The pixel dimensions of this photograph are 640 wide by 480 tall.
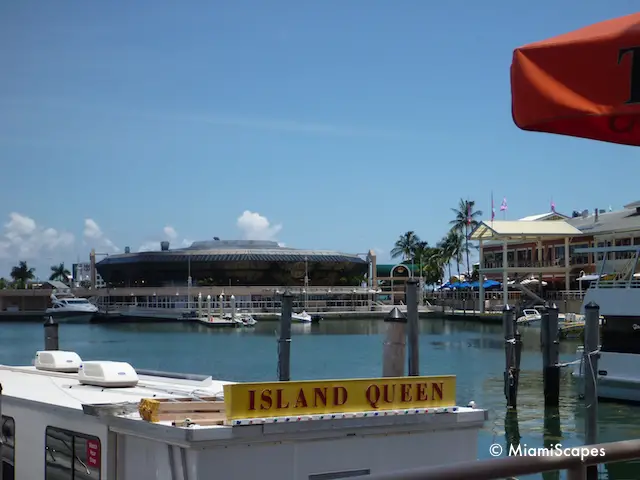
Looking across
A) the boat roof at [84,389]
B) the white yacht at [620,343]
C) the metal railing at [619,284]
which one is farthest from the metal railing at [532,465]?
the metal railing at [619,284]

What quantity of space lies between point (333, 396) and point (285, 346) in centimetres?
1074

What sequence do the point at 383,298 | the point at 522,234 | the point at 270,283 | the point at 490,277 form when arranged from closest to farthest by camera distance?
the point at 522,234
the point at 490,277
the point at 270,283
the point at 383,298

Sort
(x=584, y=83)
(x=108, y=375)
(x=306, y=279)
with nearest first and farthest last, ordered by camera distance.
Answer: (x=584, y=83), (x=108, y=375), (x=306, y=279)

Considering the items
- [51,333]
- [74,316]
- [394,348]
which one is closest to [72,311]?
[74,316]

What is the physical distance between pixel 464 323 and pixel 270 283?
151 ft

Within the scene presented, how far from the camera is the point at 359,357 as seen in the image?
5903 cm

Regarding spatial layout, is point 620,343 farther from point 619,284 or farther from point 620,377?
point 619,284

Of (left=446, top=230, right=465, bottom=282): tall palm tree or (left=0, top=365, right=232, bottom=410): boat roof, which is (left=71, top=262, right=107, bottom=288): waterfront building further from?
Result: (left=0, top=365, right=232, bottom=410): boat roof

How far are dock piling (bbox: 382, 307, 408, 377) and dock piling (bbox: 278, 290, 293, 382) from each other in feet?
12.0

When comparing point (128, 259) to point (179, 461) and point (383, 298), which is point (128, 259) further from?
point (179, 461)

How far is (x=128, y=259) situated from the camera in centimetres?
14125

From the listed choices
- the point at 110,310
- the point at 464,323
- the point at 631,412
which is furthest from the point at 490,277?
the point at 631,412

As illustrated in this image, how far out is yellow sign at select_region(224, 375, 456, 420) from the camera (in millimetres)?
7953

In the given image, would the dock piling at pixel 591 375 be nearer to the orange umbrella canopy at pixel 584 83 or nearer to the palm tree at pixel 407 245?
the orange umbrella canopy at pixel 584 83
